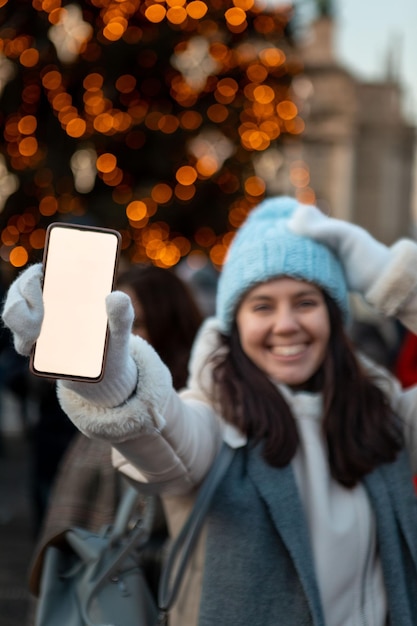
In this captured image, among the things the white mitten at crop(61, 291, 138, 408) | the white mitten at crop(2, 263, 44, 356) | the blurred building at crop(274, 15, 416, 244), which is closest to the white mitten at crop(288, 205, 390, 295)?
the white mitten at crop(61, 291, 138, 408)

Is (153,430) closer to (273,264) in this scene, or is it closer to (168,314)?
(273,264)

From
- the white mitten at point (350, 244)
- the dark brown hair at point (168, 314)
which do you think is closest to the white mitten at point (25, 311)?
the white mitten at point (350, 244)

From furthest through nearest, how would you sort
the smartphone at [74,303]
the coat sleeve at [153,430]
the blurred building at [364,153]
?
1. the blurred building at [364,153]
2. the coat sleeve at [153,430]
3. the smartphone at [74,303]

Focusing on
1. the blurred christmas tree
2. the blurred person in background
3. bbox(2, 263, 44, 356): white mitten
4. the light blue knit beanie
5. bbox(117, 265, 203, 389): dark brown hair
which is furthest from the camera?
the blurred christmas tree

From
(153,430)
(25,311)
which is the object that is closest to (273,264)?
(153,430)

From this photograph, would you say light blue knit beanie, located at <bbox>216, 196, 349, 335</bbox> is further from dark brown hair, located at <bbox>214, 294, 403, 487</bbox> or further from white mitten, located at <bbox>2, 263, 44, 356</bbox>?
white mitten, located at <bbox>2, 263, 44, 356</bbox>

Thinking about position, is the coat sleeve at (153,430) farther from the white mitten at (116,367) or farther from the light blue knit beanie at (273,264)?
the light blue knit beanie at (273,264)

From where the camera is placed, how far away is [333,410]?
2.68 m

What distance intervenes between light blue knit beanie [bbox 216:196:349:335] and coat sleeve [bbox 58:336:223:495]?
0.35 meters

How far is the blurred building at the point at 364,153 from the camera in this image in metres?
20.8

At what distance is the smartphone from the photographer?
1.98m

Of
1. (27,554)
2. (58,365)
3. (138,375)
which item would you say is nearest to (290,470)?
(138,375)

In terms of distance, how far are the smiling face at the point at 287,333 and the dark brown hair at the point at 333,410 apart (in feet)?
0.15

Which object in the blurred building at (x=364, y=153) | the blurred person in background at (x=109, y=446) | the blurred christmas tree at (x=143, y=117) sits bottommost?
the blurred person in background at (x=109, y=446)
